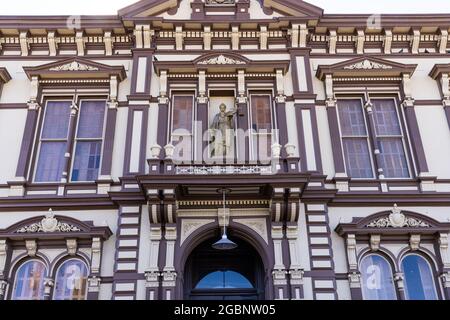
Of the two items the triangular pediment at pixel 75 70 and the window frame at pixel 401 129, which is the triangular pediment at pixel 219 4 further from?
the window frame at pixel 401 129

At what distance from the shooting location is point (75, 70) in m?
14.4

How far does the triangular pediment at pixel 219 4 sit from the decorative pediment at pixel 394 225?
6.18 m

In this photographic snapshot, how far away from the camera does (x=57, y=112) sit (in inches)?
564

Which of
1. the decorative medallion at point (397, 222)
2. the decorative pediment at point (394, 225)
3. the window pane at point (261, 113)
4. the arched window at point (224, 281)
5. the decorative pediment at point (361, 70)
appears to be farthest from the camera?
the decorative pediment at point (361, 70)

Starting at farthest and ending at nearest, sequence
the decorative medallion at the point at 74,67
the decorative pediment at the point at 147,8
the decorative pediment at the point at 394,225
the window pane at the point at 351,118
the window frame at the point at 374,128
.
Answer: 1. the decorative pediment at the point at 147,8
2. the decorative medallion at the point at 74,67
3. the window pane at the point at 351,118
4. the window frame at the point at 374,128
5. the decorative pediment at the point at 394,225

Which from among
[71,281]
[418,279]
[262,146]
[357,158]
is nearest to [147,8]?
[262,146]

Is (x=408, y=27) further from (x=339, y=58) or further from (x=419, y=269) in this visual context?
(x=419, y=269)

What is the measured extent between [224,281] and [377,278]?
3781mm

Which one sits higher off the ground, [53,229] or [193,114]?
[193,114]

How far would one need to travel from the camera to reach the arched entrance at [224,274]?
1263 cm

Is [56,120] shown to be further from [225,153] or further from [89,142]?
[225,153]

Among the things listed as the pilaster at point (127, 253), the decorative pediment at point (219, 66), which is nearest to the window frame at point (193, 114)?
the decorative pediment at point (219, 66)

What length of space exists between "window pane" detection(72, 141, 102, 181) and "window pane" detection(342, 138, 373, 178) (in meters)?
6.78

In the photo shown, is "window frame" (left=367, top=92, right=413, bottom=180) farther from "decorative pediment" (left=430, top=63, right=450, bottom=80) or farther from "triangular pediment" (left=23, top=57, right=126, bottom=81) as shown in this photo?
"triangular pediment" (left=23, top=57, right=126, bottom=81)
